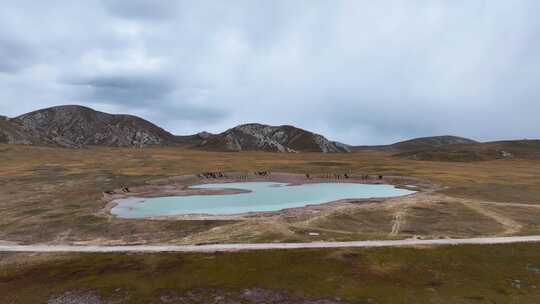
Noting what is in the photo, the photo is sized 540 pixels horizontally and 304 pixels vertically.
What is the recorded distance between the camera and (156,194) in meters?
86.5

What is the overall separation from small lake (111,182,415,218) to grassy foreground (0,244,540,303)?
2579cm

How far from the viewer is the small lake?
221ft

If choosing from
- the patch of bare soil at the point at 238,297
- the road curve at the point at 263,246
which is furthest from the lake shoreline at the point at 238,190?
the patch of bare soil at the point at 238,297

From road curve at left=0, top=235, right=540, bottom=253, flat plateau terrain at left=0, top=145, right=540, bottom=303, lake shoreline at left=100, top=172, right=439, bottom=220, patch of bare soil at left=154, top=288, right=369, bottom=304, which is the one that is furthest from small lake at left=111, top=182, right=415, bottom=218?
patch of bare soil at left=154, top=288, right=369, bottom=304

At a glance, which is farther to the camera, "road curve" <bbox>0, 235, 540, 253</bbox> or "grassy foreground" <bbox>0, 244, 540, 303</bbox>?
"road curve" <bbox>0, 235, 540, 253</bbox>

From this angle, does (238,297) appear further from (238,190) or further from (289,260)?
(238,190)

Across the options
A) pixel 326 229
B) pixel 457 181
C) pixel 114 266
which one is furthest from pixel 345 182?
pixel 114 266

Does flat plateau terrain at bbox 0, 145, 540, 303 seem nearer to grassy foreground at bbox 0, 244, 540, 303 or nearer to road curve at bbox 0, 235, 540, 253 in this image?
grassy foreground at bbox 0, 244, 540, 303

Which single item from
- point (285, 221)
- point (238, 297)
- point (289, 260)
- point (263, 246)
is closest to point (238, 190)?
point (285, 221)

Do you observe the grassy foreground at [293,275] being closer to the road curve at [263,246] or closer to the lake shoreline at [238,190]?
the road curve at [263,246]

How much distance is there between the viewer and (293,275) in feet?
111

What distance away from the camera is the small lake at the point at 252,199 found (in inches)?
2655

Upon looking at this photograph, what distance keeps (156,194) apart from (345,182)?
48.3 m

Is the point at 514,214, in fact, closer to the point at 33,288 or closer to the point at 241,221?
the point at 241,221
